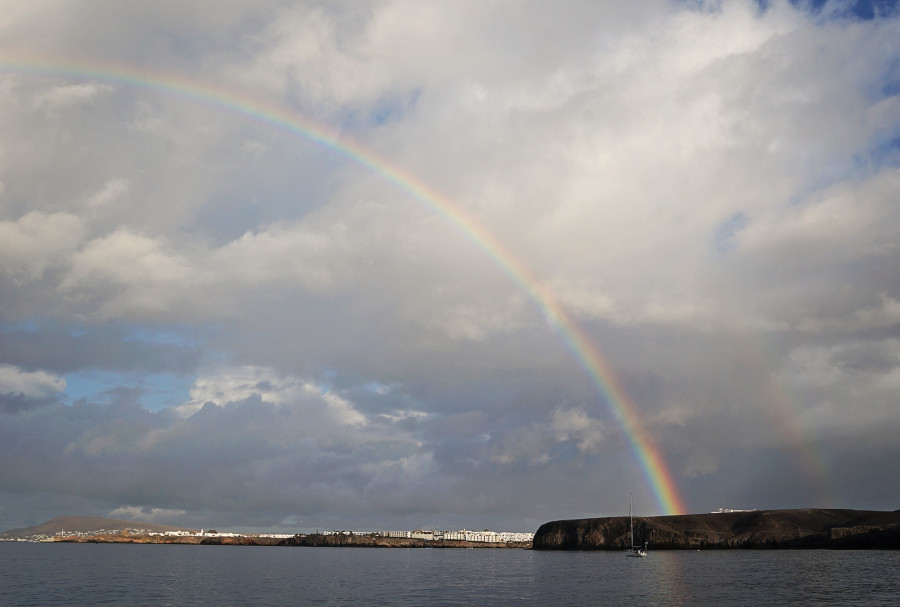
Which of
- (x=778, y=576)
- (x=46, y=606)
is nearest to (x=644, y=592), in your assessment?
(x=778, y=576)

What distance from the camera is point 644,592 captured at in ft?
385

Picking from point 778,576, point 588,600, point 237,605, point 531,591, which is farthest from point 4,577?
point 778,576

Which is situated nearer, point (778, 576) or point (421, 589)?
point (421, 589)

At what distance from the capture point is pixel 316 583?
140000mm

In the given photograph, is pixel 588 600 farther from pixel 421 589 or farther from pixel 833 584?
pixel 833 584

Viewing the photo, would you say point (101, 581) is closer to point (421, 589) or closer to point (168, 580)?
point (168, 580)

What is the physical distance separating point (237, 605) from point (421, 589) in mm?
37341

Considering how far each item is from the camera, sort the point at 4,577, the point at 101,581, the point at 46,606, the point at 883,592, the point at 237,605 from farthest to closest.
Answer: the point at 4,577 < the point at 101,581 < the point at 883,592 < the point at 237,605 < the point at 46,606

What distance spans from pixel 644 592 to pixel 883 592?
1428 inches

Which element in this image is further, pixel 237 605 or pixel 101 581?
pixel 101 581

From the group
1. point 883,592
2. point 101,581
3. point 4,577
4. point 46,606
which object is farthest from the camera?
point 4,577

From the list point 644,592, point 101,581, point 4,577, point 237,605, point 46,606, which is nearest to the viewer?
point 46,606

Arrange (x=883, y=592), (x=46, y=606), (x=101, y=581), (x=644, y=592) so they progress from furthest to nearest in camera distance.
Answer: (x=101, y=581) < (x=644, y=592) < (x=883, y=592) < (x=46, y=606)

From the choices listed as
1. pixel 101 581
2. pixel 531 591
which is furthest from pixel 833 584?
pixel 101 581
